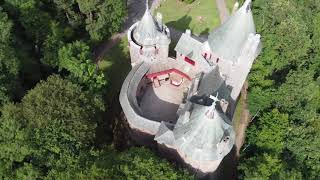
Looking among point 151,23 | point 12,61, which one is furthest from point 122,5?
point 12,61

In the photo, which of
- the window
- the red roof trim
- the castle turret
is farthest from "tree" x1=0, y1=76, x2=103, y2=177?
the castle turret

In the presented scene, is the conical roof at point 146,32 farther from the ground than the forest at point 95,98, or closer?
farther from the ground

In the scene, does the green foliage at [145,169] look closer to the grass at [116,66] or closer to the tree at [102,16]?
the grass at [116,66]

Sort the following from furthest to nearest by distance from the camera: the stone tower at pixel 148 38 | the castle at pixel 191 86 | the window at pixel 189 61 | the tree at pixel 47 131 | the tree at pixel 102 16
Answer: the tree at pixel 102 16 → the window at pixel 189 61 → the stone tower at pixel 148 38 → the tree at pixel 47 131 → the castle at pixel 191 86

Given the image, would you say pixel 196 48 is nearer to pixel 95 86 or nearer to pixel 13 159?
pixel 95 86

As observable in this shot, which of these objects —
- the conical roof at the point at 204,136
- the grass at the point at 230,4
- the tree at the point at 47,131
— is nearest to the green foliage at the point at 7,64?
the tree at the point at 47,131

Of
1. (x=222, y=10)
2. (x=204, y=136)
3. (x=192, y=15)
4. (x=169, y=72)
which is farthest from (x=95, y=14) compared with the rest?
(x=204, y=136)

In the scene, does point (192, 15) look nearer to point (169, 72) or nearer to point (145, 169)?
point (169, 72)
